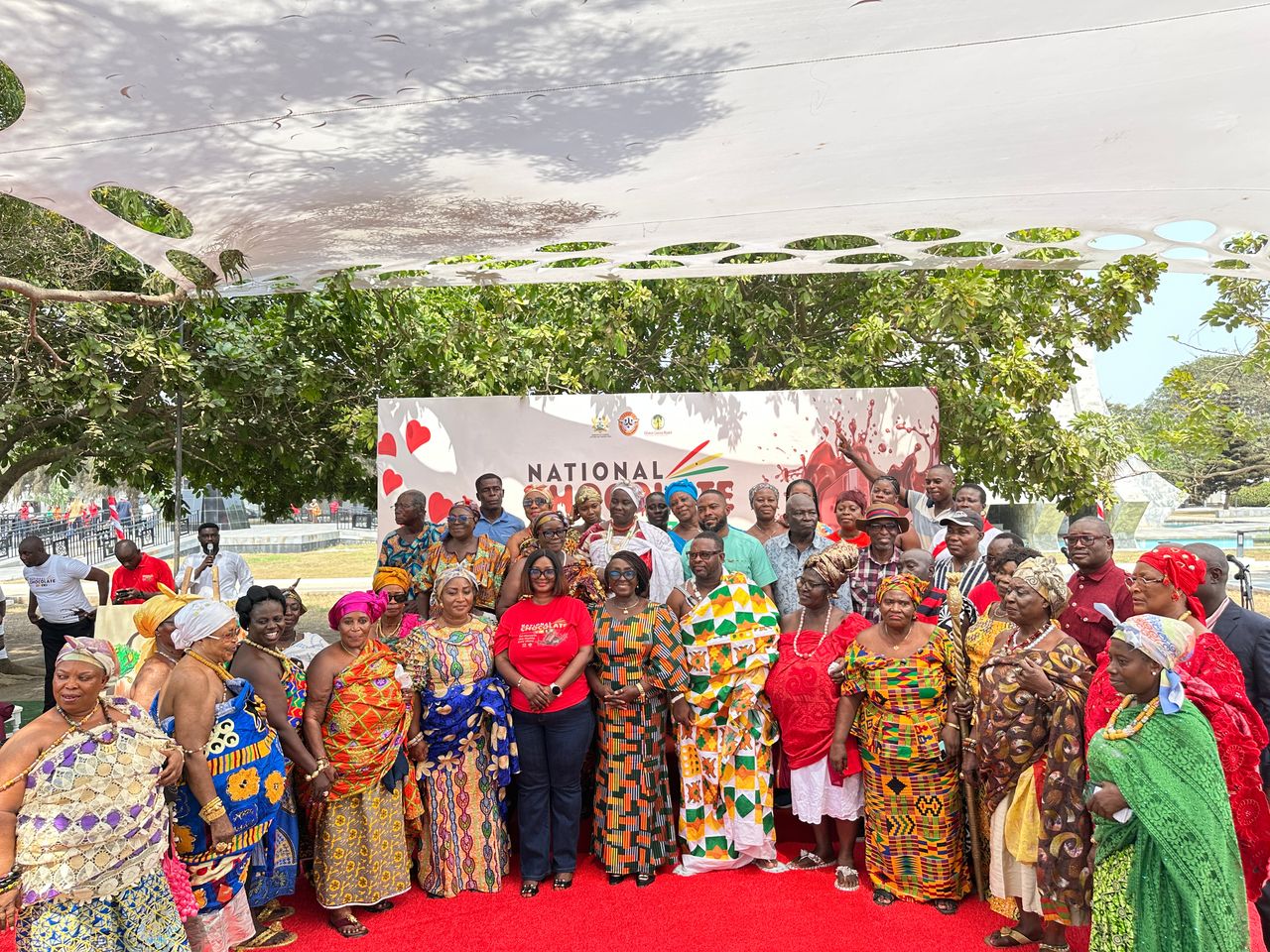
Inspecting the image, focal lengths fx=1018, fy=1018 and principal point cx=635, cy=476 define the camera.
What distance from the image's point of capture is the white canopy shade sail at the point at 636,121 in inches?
128

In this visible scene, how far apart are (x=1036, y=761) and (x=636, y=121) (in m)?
3.14

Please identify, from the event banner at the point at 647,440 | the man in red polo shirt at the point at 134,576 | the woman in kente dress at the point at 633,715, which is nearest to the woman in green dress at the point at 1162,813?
the woman in kente dress at the point at 633,715

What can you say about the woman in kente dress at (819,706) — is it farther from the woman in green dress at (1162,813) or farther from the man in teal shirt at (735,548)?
the woman in green dress at (1162,813)

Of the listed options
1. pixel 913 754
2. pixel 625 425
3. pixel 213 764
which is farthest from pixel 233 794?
pixel 625 425

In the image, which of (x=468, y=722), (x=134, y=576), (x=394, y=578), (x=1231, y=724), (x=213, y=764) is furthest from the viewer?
(x=134, y=576)

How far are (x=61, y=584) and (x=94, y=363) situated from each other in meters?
2.06

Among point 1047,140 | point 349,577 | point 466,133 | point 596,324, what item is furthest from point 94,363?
point 349,577

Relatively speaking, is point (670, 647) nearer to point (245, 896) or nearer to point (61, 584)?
point (245, 896)

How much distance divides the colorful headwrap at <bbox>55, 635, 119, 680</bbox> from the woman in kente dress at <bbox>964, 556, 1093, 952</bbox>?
3399mm

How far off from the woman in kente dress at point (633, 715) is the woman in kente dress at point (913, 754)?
3.25 feet

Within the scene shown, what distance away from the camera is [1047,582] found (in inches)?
164

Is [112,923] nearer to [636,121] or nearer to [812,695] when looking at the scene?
[812,695]

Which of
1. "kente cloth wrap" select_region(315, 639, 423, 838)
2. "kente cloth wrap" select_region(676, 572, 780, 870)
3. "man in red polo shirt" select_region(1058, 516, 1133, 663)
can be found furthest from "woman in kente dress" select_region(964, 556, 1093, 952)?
"kente cloth wrap" select_region(315, 639, 423, 838)

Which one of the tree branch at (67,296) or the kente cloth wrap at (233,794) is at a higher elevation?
the tree branch at (67,296)
